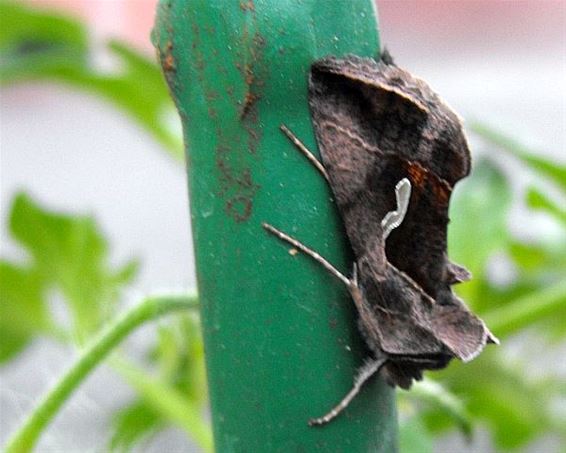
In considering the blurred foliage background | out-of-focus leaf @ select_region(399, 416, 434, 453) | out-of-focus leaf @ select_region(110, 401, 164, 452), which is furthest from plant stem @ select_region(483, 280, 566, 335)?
out-of-focus leaf @ select_region(110, 401, 164, 452)

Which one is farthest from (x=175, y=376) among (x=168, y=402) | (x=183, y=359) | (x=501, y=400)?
(x=501, y=400)

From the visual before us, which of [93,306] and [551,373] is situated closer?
[93,306]

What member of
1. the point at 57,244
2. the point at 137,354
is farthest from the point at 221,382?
the point at 137,354

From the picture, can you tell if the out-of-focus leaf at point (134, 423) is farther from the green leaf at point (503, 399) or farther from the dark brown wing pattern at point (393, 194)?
the dark brown wing pattern at point (393, 194)

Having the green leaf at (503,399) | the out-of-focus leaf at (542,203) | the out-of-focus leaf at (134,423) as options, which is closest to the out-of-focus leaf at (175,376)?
the out-of-focus leaf at (134,423)

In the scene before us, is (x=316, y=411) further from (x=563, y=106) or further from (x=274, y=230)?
(x=563, y=106)

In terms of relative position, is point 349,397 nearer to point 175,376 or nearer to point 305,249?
point 305,249

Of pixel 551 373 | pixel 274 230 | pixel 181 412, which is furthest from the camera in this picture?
pixel 551 373
